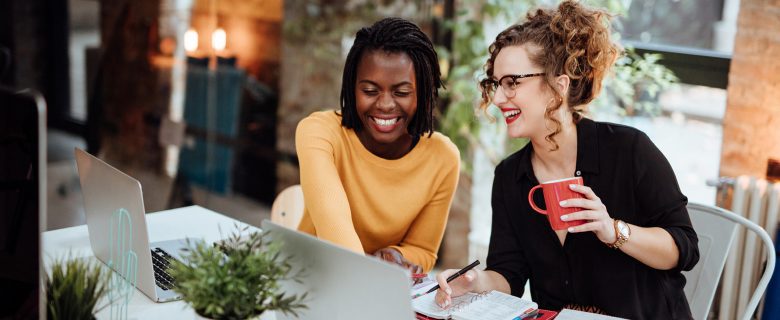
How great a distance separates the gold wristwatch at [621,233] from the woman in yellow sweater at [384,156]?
0.46m

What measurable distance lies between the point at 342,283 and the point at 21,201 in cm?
48

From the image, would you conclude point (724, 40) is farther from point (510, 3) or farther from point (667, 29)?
point (510, 3)

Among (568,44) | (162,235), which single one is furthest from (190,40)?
(568,44)

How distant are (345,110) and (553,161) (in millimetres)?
512

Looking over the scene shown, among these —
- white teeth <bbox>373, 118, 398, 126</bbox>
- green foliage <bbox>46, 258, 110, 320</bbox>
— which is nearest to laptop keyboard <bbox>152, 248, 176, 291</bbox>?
green foliage <bbox>46, 258, 110, 320</bbox>

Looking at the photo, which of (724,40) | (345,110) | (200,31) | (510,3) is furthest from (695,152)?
(200,31)

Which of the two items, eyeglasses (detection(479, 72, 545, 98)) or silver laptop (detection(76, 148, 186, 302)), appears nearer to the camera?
silver laptop (detection(76, 148, 186, 302))

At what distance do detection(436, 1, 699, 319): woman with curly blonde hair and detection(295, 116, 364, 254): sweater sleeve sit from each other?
311 mm

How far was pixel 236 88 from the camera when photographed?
13.0ft

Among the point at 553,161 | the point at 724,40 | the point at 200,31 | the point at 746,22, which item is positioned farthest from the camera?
the point at 200,31

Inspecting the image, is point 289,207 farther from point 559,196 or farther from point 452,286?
point 559,196

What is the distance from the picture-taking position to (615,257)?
71.6 inches

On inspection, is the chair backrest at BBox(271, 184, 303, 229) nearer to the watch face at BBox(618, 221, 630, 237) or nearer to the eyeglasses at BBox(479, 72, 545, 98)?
the eyeglasses at BBox(479, 72, 545, 98)

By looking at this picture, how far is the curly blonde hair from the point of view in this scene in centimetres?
178
